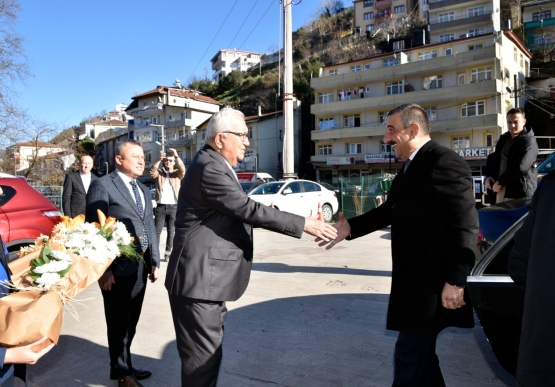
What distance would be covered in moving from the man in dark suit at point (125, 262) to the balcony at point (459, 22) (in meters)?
63.4

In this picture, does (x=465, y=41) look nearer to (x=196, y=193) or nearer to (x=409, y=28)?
(x=409, y=28)

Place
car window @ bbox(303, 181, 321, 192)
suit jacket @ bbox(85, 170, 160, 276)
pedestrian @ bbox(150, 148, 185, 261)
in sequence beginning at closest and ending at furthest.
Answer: suit jacket @ bbox(85, 170, 160, 276) < pedestrian @ bbox(150, 148, 185, 261) < car window @ bbox(303, 181, 321, 192)

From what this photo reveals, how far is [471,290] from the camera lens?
9.30 ft

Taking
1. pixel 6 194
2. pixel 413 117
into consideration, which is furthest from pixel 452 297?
pixel 6 194

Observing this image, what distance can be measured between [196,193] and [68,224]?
841 millimetres

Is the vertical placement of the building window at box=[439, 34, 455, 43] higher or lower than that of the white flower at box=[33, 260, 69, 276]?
higher

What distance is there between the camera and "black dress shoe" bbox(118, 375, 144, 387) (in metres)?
3.30

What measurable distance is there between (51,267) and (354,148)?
45.9 m

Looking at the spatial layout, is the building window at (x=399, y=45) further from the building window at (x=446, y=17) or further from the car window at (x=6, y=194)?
the car window at (x=6, y=194)

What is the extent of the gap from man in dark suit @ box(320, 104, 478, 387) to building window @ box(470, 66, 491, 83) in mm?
41302

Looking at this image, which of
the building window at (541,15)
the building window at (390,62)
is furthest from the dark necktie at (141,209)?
the building window at (541,15)

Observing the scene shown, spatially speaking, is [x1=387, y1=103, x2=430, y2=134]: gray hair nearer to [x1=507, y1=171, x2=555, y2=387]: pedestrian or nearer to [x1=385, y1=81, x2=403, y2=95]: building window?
[x1=507, y1=171, x2=555, y2=387]: pedestrian

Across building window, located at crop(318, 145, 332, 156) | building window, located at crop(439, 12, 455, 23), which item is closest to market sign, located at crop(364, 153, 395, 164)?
building window, located at crop(318, 145, 332, 156)

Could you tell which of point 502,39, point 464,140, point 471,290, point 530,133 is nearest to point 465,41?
point 502,39
